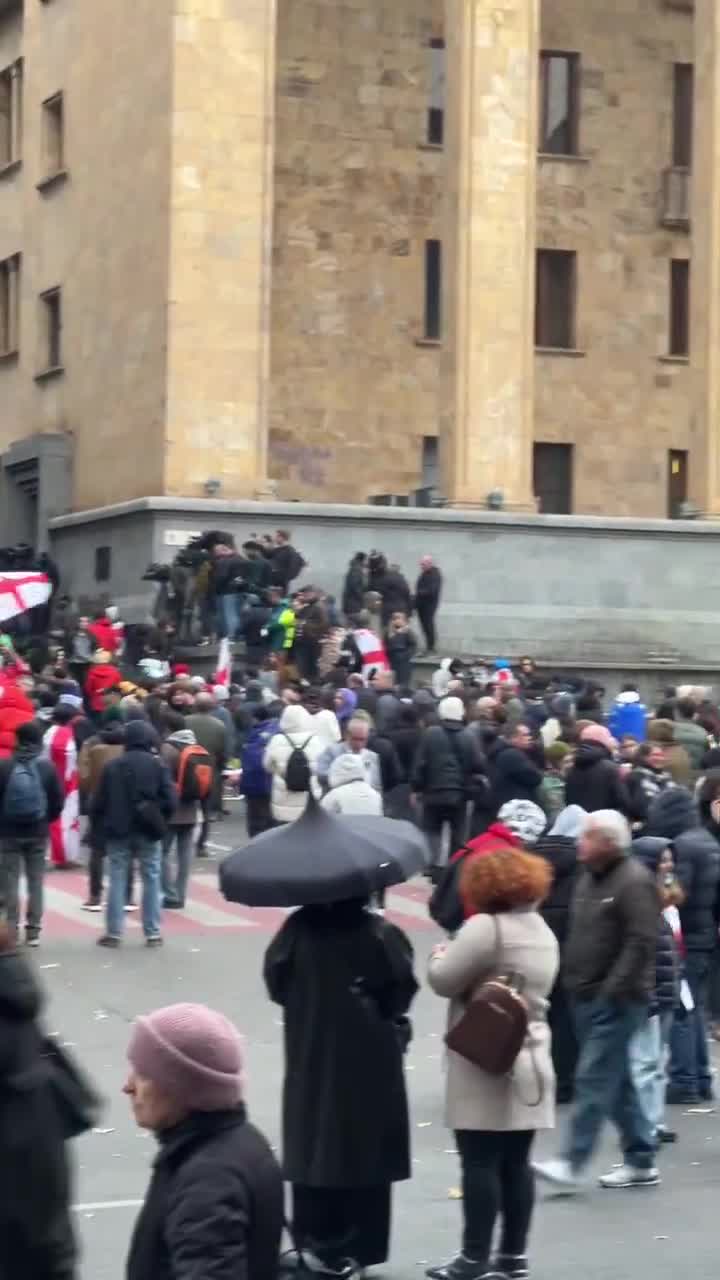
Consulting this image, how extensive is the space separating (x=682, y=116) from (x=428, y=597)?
49.6 feet

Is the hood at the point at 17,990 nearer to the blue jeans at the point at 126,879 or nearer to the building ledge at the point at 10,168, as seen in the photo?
the blue jeans at the point at 126,879

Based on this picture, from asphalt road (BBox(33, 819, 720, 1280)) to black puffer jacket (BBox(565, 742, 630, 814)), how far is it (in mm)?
1615

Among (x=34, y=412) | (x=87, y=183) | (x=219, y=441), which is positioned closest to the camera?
(x=219, y=441)

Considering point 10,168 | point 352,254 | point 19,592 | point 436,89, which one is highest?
point 436,89

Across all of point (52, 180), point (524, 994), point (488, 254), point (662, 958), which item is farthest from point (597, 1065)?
point (52, 180)

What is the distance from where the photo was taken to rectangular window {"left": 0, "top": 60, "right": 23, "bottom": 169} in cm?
4634

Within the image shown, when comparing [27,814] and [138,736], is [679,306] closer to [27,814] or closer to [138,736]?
[138,736]

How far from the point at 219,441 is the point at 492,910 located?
91.6ft

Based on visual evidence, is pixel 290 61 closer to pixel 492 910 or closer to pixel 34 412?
pixel 34 412

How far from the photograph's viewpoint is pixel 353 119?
43.2 metres

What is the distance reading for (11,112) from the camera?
46938 millimetres

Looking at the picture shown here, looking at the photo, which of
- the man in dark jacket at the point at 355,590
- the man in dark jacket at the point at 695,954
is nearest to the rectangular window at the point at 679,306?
the man in dark jacket at the point at 355,590

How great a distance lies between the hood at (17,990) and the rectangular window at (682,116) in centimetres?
4169

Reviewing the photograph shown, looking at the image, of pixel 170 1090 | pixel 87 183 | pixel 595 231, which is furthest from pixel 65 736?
pixel 595 231
